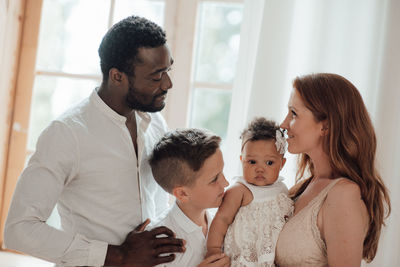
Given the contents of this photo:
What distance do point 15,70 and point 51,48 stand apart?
10.0 inches

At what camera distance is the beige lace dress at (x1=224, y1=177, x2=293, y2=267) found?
1569mm

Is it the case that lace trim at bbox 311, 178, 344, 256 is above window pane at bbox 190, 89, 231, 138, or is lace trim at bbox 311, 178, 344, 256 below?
below

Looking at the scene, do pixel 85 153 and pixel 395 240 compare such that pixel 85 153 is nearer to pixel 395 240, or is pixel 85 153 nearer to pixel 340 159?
pixel 340 159

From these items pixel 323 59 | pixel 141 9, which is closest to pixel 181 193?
pixel 323 59

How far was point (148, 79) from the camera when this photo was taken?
165 cm

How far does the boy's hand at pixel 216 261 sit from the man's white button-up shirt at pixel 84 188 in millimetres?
309

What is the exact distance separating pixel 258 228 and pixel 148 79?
0.69 m

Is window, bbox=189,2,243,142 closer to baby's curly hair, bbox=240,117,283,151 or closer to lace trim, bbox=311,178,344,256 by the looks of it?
baby's curly hair, bbox=240,117,283,151

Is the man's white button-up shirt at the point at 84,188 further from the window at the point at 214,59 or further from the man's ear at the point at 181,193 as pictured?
the window at the point at 214,59

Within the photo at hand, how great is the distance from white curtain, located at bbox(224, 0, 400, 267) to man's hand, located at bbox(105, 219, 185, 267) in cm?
75

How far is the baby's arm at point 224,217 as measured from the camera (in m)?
1.62

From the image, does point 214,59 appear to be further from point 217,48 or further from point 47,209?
point 47,209

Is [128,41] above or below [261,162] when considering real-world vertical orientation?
above

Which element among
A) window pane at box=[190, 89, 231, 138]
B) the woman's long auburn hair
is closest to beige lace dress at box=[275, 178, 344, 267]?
the woman's long auburn hair
